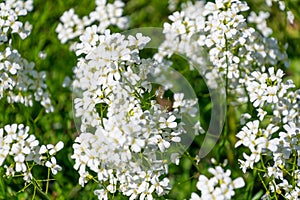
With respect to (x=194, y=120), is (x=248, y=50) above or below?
above

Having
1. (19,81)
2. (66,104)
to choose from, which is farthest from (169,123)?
(66,104)

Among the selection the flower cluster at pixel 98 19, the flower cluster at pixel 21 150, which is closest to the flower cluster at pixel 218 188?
the flower cluster at pixel 21 150

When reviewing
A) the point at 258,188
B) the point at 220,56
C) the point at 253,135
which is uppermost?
the point at 220,56

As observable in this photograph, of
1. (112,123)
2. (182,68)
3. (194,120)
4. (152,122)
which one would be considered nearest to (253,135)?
(152,122)

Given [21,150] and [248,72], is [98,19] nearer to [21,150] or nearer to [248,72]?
[248,72]

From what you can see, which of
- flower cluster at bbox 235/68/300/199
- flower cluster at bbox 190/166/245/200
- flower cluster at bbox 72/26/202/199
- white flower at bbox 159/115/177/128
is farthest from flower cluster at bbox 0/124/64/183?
flower cluster at bbox 235/68/300/199

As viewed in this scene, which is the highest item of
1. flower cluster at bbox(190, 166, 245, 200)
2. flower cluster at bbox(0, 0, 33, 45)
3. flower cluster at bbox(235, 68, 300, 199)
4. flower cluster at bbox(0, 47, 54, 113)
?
flower cluster at bbox(0, 0, 33, 45)

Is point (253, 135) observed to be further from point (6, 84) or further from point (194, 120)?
point (6, 84)

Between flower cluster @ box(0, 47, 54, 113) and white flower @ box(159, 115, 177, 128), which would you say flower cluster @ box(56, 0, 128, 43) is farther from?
white flower @ box(159, 115, 177, 128)

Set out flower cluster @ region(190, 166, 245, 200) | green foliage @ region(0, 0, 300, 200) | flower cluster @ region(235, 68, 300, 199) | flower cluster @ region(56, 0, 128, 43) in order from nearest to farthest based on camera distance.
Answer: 1. flower cluster @ region(190, 166, 245, 200)
2. flower cluster @ region(235, 68, 300, 199)
3. green foliage @ region(0, 0, 300, 200)
4. flower cluster @ region(56, 0, 128, 43)

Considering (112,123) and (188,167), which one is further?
(188,167)

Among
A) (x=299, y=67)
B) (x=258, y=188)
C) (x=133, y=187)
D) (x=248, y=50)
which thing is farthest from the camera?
(x=299, y=67)
